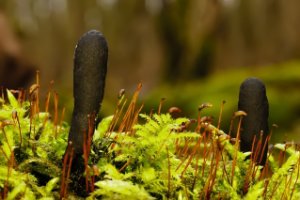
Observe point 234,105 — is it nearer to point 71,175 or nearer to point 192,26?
point 192,26

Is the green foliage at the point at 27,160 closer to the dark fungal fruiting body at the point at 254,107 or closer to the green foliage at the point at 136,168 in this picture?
the green foliage at the point at 136,168

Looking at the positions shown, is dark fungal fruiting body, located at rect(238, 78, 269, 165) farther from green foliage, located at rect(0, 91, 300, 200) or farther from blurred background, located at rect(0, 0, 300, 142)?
blurred background, located at rect(0, 0, 300, 142)

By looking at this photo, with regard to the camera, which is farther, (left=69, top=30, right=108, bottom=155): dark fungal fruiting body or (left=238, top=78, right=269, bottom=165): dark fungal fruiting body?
(left=238, top=78, right=269, bottom=165): dark fungal fruiting body

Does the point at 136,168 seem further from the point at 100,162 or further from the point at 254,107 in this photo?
the point at 254,107

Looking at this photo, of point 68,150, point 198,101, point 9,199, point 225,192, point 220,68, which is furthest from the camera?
point 220,68

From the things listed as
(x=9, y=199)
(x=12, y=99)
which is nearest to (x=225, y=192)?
(x=9, y=199)

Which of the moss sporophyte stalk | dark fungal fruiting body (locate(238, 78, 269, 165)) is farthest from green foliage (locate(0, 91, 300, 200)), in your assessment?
dark fungal fruiting body (locate(238, 78, 269, 165))

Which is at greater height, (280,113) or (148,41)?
(148,41)
